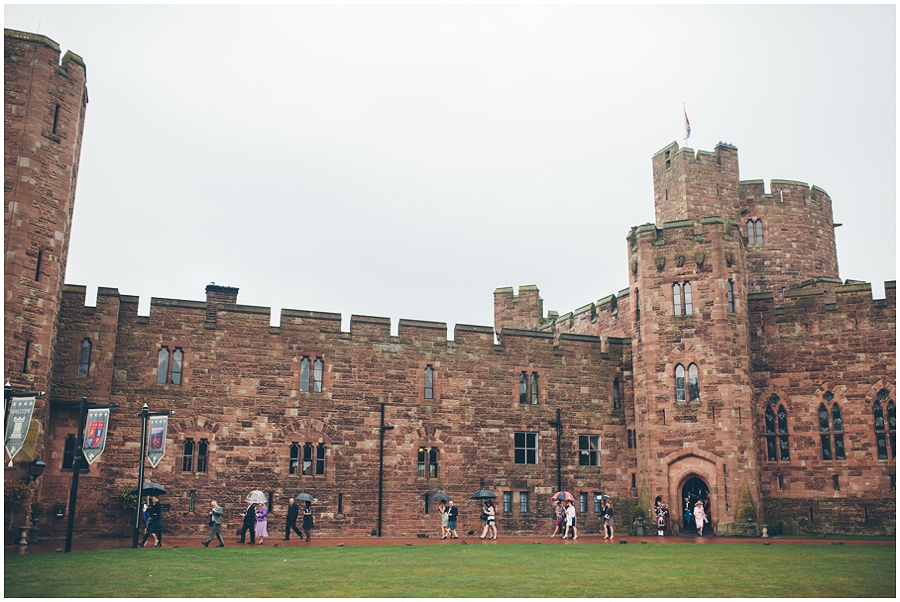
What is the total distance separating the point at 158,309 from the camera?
89.6 ft

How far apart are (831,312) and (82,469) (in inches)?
1048

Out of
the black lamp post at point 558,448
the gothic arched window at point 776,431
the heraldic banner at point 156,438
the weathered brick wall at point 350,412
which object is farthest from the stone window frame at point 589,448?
the heraldic banner at point 156,438

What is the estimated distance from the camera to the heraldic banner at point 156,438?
2166 cm

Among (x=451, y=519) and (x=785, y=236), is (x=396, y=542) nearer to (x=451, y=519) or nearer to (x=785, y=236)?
(x=451, y=519)

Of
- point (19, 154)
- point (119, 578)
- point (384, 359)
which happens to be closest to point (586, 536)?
point (384, 359)

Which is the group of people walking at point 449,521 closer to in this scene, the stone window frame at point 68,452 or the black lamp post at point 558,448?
the black lamp post at point 558,448

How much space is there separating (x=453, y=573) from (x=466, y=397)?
15063 mm

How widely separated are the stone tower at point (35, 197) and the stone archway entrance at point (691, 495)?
21403mm

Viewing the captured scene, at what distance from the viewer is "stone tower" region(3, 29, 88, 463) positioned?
22828 mm

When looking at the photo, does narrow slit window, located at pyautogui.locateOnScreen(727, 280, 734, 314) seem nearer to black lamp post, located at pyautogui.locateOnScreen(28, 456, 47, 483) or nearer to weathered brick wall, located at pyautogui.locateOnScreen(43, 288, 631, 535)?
weathered brick wall, located at pyautogui.locateOnScreen(43, 288, 631, 535)

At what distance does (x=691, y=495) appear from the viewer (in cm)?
2941

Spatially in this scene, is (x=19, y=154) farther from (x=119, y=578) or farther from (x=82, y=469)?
(x=119, y=578)

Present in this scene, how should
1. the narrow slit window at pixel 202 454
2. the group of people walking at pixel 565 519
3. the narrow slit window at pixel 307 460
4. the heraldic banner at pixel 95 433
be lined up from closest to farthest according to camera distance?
the heraldic banner at pixel 95 433
the narrow slit window at pixel 202 454
the group of people walking at pixel 565 519
the narrow slit window at pixel 307 460

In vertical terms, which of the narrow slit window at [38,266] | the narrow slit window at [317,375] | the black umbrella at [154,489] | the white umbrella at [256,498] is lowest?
the white umbrella at [256,498]
